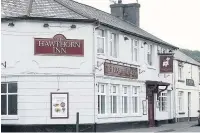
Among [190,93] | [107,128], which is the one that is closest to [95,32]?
[107,128]

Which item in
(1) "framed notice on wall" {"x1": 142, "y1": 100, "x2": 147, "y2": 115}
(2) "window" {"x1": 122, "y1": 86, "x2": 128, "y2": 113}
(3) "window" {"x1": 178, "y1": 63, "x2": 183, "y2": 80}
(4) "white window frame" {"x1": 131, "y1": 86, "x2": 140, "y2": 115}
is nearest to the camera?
(2) "window" {"x1": 122, "y1": 86, "x2": 128, "y2": 113}

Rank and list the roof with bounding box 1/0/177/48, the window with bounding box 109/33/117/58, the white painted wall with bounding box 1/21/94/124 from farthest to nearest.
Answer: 1. the window with bounding box 109/33/117/58
2. the roof with bounding box 1/0/177/48
3. the white painted wall with bounding box 1/21/94/124

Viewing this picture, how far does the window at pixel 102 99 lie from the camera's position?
26922 mm

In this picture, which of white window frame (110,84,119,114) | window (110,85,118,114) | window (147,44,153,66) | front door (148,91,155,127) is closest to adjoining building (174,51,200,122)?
front door (148,91,155,127)

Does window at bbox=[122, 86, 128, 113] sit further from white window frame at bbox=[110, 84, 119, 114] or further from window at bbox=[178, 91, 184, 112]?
window at bbox=[178, 91, 184, 112]

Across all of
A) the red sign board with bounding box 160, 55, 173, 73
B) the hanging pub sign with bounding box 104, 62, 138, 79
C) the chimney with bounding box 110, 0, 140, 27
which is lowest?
the hanging pub sign with bounding box 104, 62, 138, 79

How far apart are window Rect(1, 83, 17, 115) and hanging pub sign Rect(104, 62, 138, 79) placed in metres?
5.21

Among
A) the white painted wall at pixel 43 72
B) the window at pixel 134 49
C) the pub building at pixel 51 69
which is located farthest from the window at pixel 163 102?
the white painted wall at pixel 43 72

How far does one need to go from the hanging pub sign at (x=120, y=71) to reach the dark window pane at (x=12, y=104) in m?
5.26

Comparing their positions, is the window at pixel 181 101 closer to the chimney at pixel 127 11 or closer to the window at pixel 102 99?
the chimney at pixel 127 11

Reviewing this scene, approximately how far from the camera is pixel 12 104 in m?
25.6

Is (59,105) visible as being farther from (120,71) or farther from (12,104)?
(120,71)

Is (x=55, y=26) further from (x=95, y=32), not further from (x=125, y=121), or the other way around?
(x=125, y=121)

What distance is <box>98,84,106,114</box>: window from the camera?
26922 millimetres
